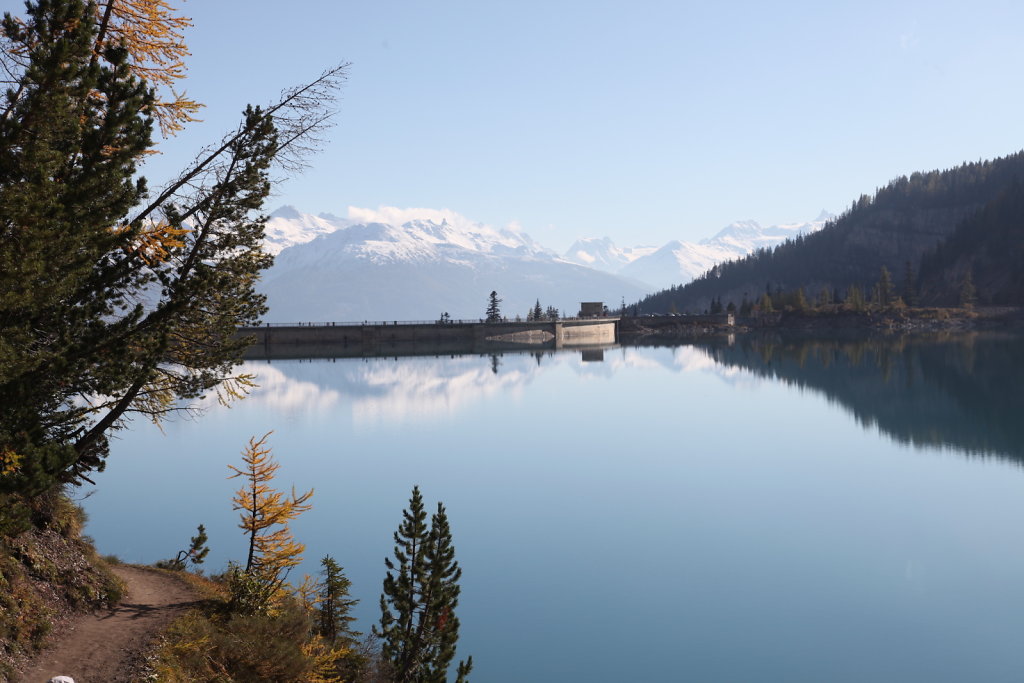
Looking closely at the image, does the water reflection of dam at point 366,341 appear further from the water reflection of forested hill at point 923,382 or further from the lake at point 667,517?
the lake at point 667,517

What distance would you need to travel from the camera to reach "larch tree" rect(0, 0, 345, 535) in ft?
57.3

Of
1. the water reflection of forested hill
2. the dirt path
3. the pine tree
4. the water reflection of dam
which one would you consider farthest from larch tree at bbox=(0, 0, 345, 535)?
the water reflection of dam

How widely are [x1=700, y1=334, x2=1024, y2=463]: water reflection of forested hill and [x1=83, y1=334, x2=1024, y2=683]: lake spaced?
71 centimetres

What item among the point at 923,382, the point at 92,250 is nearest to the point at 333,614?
the point at 92,250

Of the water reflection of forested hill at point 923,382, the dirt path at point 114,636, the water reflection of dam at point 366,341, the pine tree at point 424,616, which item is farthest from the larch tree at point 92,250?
the water reflection of dam at point 366,341

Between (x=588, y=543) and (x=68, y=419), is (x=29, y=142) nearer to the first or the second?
(x=68, y=419)

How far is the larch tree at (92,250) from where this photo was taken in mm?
17453

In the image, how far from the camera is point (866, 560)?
35.4m

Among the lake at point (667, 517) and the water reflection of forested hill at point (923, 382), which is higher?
the water reflection of forested hill at point (923, 382)

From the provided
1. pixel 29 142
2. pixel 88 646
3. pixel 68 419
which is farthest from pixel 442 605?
pixel 29 142

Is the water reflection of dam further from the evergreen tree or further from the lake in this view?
the evergreen tree

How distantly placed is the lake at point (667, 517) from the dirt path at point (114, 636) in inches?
290

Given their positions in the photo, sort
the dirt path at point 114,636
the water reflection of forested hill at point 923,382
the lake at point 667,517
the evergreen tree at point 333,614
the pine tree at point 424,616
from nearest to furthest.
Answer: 1. the dirt path at point 114,636
2. the pine tree at point 424,616
3. the evergreen tree at point 333,614
4. the lake at point 667,517
5. the water reflection of forested hill at point 923,382

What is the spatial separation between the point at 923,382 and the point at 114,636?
111749 mm
